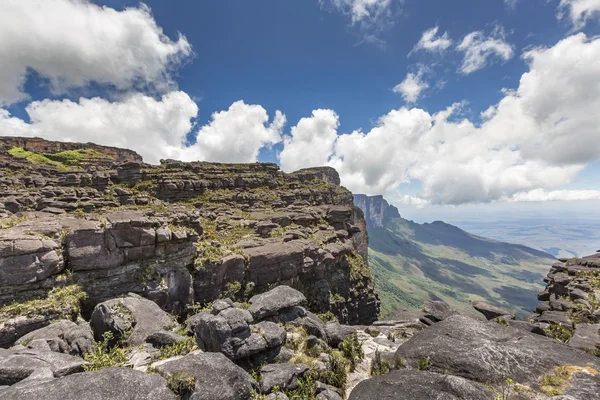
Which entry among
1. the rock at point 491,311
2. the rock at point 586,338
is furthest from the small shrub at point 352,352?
the rock at point 491,311

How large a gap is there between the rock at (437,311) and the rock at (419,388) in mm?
17117

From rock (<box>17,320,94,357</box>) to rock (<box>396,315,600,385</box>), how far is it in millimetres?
17826

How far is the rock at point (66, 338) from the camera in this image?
13.9 meters

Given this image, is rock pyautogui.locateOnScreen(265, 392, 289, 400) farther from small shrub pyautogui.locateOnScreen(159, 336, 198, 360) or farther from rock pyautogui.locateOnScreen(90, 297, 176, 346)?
rock pyautogui.locateOnScreen(90, 297, 176, 346)

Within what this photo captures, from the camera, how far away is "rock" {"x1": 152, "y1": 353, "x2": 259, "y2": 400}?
29.6 ft

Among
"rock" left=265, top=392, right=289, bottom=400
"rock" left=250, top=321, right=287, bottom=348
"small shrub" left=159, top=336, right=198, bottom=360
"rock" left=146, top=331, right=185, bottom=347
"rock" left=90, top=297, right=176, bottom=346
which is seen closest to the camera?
"rock" left=265, top=392, right=289, bottom=400

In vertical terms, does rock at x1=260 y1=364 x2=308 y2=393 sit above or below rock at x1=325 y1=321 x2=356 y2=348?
above

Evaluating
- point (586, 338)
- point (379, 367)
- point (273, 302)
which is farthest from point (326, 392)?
point (586, 338)

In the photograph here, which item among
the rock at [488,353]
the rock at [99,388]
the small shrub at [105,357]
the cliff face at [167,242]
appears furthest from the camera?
the cliff face at [167,242]

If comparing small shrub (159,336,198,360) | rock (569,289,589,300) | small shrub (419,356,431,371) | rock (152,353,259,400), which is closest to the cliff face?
small shrub (159,336,198,360)

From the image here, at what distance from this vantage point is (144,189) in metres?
64.2

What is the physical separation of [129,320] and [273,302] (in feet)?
32.6

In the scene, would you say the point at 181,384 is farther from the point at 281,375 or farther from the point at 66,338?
the point at 66,338

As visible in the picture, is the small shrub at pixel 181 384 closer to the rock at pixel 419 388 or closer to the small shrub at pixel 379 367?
the rock at pixel 419 388
